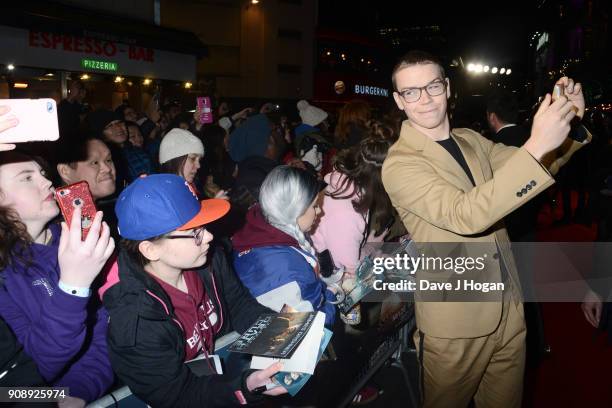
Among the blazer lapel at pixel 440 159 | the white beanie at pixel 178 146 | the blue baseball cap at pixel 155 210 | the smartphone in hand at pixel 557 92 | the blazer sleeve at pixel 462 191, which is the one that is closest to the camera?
the blazer sleeve at pixel 462 191

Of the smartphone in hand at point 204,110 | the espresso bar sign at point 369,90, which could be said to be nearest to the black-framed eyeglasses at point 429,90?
the smartphone in hand at point 204,110

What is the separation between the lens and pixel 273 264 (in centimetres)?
264

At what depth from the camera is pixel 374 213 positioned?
3.41m

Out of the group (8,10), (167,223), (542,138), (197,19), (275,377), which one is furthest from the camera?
(197,19)

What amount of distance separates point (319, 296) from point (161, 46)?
12459mm

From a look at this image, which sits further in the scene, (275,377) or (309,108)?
(309,108)

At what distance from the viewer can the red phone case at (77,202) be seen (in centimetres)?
174

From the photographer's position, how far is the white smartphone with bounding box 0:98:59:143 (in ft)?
5.21

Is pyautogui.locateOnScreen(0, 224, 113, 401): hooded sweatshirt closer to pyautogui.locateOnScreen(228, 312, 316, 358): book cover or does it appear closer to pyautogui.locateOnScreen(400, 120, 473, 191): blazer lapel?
pyautogui.locateOnScreen(228, 312, 316, 358): book cover

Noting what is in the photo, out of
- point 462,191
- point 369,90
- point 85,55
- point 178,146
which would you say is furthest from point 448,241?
point 369,90

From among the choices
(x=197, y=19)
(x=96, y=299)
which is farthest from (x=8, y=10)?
(x=197, y=19)

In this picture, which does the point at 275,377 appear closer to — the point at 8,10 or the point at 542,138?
the point at 542,138

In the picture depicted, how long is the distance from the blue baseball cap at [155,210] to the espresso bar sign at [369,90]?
29.7 metres

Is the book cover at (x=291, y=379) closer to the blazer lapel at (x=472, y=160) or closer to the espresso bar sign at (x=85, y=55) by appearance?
the blazer lapel at (x=472, y=160)
